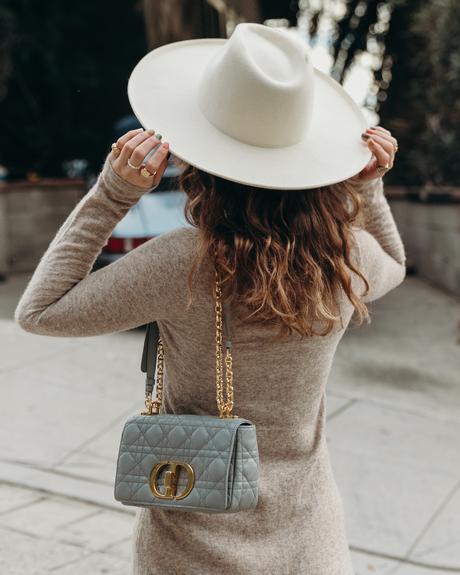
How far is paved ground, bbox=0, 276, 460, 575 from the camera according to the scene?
364 centimetres

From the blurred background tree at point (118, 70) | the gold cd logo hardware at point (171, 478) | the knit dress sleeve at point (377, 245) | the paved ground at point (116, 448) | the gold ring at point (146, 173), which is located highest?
the gold ring at point (146, 173)

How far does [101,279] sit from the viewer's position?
1.62m

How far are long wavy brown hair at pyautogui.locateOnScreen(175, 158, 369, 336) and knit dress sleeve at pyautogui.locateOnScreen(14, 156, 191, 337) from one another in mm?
65

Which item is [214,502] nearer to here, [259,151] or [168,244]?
[168,244]

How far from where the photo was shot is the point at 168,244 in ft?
5.26

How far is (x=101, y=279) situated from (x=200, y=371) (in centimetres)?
27

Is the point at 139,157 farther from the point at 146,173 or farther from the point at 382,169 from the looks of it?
the point at 382,169

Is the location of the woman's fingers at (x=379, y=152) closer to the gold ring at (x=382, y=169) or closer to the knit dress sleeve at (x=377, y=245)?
the gold ring at (x=382, y=169)

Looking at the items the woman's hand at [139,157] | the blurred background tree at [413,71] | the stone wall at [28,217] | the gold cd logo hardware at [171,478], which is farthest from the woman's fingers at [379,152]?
the stone wall at [28,217]

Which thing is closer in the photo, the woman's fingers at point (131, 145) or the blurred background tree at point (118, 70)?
the woman's fingers at point (131, 145)

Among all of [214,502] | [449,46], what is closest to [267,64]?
[214,502]

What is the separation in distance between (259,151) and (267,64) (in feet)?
0.57

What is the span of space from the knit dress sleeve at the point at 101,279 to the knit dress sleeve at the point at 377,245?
446 millimetres

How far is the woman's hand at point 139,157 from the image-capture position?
1.56 meters
